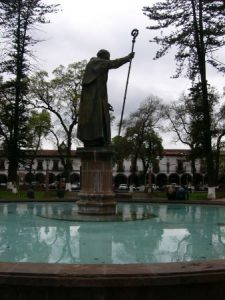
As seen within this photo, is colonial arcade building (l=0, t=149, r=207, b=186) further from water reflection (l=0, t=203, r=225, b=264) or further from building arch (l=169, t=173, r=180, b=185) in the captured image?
water reflection (l=0, t=203, r=225, b=264)

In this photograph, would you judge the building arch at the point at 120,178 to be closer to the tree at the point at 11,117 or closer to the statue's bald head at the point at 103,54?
the tree at the point at 11,117

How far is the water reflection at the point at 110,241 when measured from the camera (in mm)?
6332

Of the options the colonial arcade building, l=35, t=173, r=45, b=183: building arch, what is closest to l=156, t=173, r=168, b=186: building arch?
the colonial arcade building

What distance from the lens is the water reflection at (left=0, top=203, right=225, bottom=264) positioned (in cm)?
633

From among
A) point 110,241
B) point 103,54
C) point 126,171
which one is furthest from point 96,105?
point 126,171

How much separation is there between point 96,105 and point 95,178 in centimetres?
189

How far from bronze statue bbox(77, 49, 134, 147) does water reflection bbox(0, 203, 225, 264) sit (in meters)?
2.36

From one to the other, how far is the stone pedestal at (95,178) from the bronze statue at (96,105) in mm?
337

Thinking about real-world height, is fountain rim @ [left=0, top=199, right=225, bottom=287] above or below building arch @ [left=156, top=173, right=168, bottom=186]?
below

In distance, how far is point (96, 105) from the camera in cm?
1188

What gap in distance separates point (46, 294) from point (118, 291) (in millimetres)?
722

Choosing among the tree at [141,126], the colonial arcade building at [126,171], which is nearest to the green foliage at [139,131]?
the tree at [141,126]

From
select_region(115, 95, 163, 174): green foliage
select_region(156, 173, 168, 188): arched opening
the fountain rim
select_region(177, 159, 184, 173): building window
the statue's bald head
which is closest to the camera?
the fountain rim

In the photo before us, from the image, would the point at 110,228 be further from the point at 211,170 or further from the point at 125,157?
the point at 125,157
